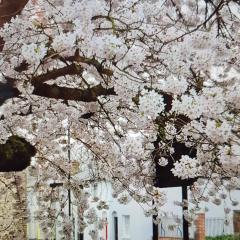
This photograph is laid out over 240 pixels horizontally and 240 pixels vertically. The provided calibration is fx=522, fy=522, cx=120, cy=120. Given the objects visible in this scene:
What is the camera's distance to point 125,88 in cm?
415

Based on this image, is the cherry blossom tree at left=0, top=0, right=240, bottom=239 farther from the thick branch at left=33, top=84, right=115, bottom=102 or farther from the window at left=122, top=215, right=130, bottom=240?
the window at left=122, top=215, right=130, bottom=240

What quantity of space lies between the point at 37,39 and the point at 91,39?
3.60ft

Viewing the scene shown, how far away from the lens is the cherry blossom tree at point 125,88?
3584mm

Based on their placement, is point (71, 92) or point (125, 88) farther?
point (71, 92)

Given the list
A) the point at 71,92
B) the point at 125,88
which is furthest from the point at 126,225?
the point at 125,88

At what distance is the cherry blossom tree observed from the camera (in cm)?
358

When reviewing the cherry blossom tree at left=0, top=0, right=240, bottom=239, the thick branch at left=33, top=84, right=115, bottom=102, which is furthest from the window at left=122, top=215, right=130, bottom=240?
the thick branch at left=33, top=84, right=115, bottom=102

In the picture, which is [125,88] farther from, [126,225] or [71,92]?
[126,225]

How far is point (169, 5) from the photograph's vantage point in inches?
234

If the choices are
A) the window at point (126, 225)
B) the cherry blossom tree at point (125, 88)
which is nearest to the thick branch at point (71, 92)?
the cherry blossom tree at point (125, 88)

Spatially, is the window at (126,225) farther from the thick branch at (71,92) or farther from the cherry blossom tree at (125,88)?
the thick branch at (71,92)

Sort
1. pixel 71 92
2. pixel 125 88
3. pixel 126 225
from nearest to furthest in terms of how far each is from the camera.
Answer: pixel 125 88, pixel 71 92, pixel 126 225

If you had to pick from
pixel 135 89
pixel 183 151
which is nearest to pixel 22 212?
pixel 183 151

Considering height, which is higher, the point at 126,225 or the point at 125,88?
the point at 125,88
